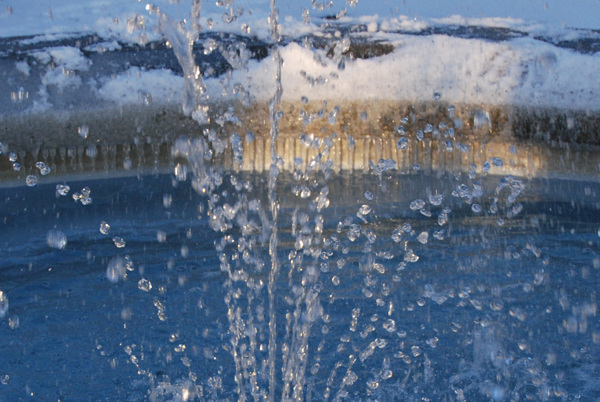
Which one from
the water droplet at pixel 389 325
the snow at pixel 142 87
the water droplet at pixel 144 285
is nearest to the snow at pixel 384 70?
the snow at pixel 142 87

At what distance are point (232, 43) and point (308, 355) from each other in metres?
2.04

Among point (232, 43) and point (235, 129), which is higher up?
point (232, 43)

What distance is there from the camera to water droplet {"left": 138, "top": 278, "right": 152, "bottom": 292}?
9.57 ft

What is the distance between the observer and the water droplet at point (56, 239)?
3.24 metres

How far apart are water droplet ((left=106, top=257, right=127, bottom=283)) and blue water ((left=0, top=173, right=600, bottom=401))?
0.04 m

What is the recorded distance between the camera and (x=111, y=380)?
7.73 feet

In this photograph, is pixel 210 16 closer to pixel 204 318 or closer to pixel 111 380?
pixel 204 318

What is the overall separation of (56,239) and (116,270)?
0.39m

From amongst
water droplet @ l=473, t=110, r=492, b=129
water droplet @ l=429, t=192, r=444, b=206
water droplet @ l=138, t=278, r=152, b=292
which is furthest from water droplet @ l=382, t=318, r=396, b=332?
water droplet @ l=473, t=110, r=492, b=129

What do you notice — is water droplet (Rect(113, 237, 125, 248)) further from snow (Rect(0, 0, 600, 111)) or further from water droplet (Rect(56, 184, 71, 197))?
snow (Rect(0, 0, 600, 111))

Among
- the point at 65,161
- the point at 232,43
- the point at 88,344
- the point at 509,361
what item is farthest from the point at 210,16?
the point at 509,361

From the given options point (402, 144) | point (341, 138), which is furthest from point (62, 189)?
point (402, 144)

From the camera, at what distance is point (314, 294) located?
286 cm

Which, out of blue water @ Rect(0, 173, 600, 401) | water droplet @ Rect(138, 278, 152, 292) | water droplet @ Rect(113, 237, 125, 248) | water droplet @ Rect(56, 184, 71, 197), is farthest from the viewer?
water droplet @ Rect(56, 184, 71, 197)
